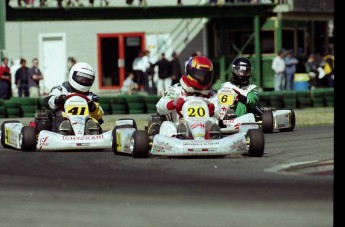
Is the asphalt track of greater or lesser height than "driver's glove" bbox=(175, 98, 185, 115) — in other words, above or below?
below

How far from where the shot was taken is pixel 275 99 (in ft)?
84.7

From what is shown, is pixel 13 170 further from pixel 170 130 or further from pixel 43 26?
pixel 43 26

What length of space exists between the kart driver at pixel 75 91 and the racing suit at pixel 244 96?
2.85 m

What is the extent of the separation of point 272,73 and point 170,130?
24.6 m

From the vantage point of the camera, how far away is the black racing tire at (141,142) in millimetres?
12344

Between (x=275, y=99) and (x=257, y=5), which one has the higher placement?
(x=257, y=5)

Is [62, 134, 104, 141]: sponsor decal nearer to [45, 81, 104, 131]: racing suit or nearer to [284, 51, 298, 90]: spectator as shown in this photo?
[45, 81, 104, 131]: racing suit

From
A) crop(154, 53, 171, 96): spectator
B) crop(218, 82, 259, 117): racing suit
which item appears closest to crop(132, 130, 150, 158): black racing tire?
crop(218, 82, 259, 117): racing suit

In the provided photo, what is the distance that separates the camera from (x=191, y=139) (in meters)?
12.6

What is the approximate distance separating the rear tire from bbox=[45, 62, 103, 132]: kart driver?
1.90 feet

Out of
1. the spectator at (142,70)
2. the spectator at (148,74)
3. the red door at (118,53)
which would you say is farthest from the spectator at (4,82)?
the red door at (118,53)

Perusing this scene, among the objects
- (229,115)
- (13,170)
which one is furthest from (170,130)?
(229,115)

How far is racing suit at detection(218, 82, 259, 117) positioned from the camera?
55.1 feet
